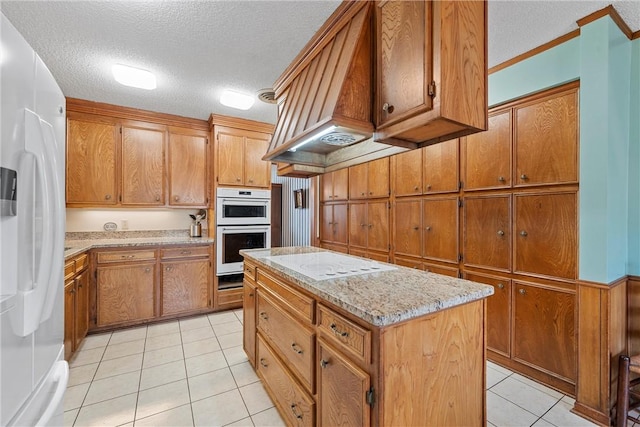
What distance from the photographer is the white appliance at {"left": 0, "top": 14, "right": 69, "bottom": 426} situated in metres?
0.78

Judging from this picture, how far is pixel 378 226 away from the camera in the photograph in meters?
3.32

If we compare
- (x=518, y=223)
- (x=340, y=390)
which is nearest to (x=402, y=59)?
(x=340, y=390)

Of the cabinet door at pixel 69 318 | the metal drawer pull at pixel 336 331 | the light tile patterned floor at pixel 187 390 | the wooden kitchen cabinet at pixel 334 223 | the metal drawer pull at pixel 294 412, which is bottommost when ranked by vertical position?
the light tile patterned floor at pixel 187 390

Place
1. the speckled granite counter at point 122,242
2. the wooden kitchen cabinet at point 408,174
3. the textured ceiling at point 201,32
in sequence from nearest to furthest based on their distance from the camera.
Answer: the textured ceiling at point 201,32, the wooden kitchen cabinet at point 408,174, the speckled granite counter at point 122,242

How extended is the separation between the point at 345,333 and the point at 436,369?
392mm

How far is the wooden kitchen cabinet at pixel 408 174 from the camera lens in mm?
2859

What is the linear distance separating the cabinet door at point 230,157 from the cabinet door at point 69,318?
180 cm

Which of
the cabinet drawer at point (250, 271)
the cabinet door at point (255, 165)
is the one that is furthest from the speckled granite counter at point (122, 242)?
the cabinet drawer at point (250, 271)

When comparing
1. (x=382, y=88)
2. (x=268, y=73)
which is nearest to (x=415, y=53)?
(x=382, y=88)

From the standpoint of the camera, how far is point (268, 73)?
8.29 ft

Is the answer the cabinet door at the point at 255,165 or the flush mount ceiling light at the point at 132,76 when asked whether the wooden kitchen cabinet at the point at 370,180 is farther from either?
the flush mount ceiling light at the point at 132,76

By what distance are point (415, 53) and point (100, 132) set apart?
3.55 m

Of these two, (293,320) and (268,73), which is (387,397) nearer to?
(293,320)

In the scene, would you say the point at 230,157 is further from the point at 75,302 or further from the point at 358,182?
the point at 75,302
